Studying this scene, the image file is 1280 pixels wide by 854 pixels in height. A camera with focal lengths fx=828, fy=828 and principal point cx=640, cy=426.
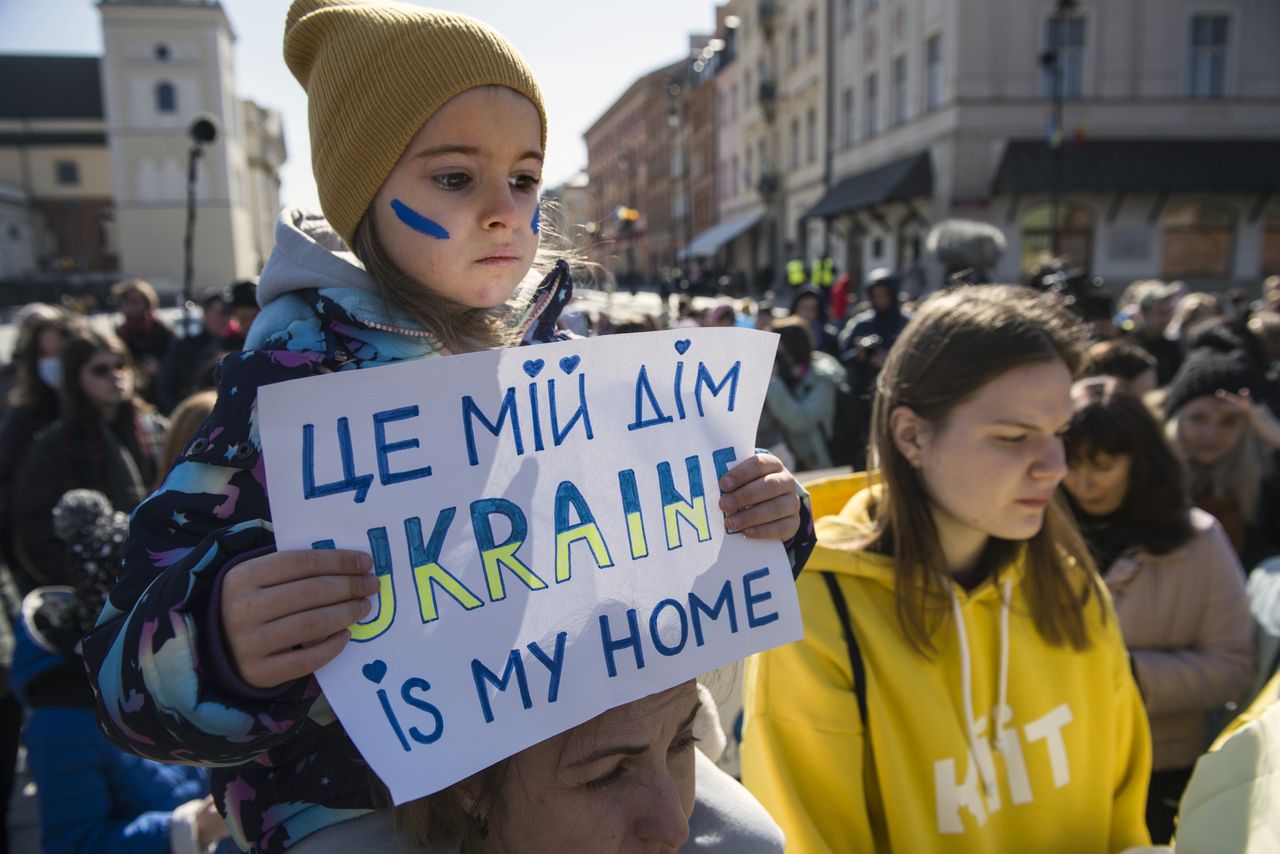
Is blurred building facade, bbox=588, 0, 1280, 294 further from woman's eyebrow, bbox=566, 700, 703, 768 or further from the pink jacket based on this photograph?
woman's eyebrow, bbox=566, 700, 703, 768

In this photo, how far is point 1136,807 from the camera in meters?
1.80

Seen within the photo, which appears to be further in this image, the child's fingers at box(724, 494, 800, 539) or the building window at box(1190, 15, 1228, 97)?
the building window at box(1190, 15, 1228, 97)

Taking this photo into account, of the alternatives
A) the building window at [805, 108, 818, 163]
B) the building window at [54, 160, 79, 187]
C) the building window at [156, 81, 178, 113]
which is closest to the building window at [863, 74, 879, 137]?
the building window at [805, 108, 818, 163]

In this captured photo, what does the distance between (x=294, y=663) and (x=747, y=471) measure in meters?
0.64

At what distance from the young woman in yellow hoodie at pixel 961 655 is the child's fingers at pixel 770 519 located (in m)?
0.56

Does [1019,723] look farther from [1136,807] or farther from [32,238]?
[32,238]

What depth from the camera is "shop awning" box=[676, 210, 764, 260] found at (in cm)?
3825

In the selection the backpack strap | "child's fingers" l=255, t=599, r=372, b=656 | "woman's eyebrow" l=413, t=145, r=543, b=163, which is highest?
"woman's eyebrow" l=413, t=145, r=543, b=163

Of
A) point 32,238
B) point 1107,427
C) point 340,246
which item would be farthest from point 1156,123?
point 32,238

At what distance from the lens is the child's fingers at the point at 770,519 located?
3.89ft

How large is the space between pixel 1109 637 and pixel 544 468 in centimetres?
148

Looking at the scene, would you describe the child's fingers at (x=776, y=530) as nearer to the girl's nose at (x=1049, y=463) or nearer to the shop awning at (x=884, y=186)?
the girl's nose at (x=1049, y=463)

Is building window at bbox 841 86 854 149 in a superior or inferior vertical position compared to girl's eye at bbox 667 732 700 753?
superior

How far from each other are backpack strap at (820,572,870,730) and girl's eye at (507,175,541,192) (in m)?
1.01
